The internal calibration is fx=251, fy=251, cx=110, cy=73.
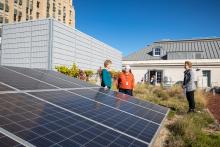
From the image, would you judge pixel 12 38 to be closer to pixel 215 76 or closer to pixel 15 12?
pixel 215 76

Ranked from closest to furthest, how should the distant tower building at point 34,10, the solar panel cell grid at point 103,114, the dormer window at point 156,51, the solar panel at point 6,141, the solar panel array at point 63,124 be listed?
the solar panel at point 6,141 → the solar panel array at point 63,124 → the solar panel cell grid at point 103,114 → the dormer window at point 156,51 → the distant tower building at point 34,10

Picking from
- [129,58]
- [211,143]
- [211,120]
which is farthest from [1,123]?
[129,58]

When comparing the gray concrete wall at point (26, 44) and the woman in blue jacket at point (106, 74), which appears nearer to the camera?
the woman in blue jacket at point (106, 74)

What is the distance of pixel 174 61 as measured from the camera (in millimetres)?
34906

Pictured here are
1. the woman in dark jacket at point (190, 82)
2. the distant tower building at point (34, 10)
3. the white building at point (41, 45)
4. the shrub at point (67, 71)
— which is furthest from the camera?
the distant tower building at point (34, 10)

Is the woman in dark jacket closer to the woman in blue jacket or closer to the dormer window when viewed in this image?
the woman in blue jacket

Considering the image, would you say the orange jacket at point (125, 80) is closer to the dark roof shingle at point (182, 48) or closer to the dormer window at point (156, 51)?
the dark roof shingle at point (182, 48)

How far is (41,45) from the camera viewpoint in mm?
15000

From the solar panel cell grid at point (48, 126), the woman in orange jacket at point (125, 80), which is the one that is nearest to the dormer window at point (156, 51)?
the woman in orange jacket at point (125, 80)

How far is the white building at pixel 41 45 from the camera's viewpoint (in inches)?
580

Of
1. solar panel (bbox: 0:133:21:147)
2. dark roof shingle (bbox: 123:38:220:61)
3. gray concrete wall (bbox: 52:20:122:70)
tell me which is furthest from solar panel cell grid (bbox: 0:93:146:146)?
dark roof shingle (bbox: 123:38:220:61)

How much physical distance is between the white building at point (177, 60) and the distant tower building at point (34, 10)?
26998 millimetres

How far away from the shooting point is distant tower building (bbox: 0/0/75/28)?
5006 cm

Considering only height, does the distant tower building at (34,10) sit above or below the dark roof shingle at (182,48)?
above
